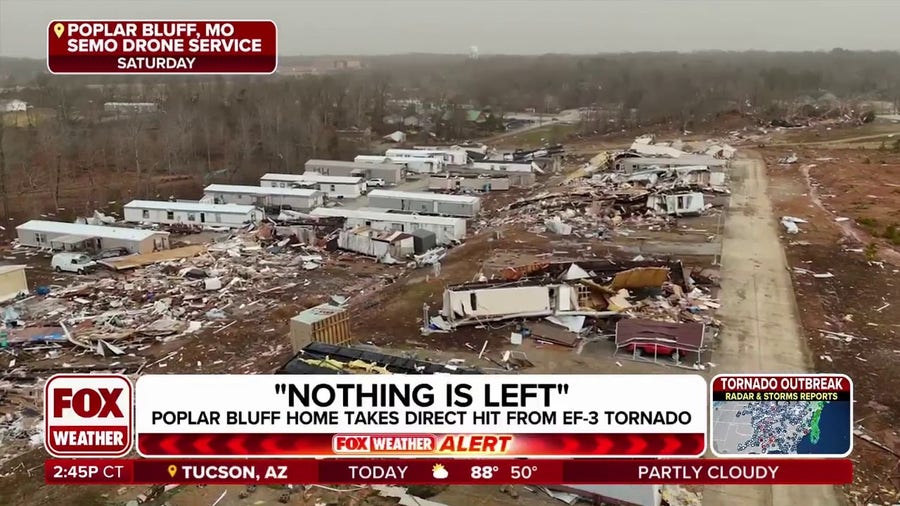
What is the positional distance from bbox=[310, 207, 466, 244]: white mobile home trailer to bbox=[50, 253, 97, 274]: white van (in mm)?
10337

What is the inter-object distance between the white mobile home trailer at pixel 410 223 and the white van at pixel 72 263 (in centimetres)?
1034

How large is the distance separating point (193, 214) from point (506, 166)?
1970 cm

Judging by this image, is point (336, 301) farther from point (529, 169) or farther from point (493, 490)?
point (529, 169)

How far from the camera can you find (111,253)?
25.2 meters

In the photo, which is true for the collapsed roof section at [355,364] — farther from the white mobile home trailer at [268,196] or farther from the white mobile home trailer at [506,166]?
the white mobile home trailer at [506,166]

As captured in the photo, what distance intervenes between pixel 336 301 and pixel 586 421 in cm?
1263

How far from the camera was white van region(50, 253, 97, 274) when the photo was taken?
23156 millimetres

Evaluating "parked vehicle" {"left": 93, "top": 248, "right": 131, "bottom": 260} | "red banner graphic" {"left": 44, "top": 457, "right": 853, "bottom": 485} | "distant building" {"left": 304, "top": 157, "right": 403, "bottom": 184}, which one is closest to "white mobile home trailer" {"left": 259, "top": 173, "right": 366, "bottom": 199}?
"distant building" {"left": 304, "top": 157, "right": 403, "bottom": 184}

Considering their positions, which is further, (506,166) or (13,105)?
(13,105)

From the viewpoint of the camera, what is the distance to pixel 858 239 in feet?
69.7

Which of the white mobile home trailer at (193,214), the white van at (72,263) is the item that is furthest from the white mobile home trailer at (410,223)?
the white van at (72,263)

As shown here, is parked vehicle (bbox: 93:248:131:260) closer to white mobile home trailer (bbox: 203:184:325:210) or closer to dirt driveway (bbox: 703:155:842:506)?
white mobile home trailer (bbox: 203:184:325:210)

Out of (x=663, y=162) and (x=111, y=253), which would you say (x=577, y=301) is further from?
(x=663, y=162)

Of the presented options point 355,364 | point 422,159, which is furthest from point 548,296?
point 422,159
